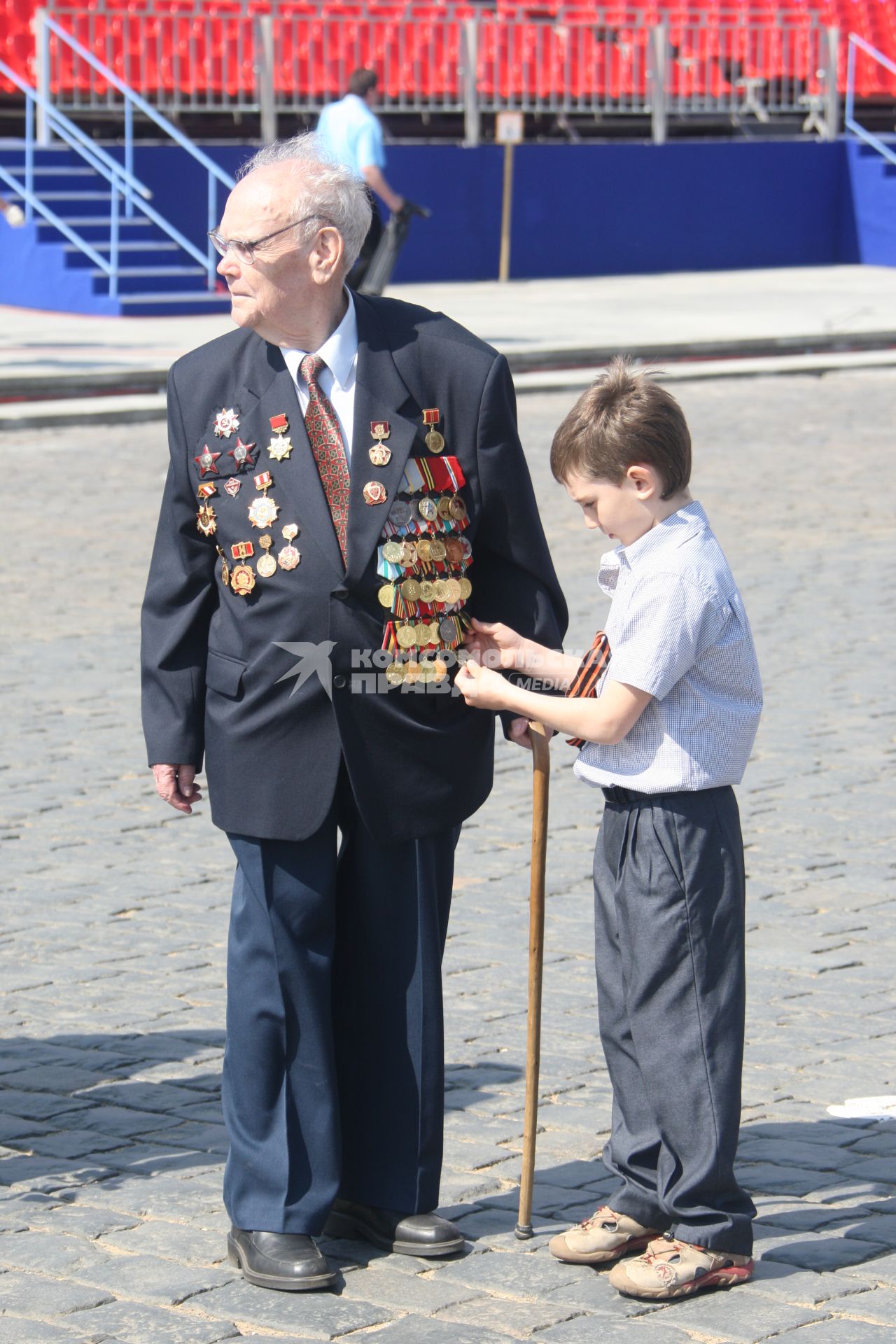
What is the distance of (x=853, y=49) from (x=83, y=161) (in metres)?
11.3

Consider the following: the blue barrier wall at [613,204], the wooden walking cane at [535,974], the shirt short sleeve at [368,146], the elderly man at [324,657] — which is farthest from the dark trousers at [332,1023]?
the blue barrier wall at [613,204]

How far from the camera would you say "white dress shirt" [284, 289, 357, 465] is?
3.53 meters

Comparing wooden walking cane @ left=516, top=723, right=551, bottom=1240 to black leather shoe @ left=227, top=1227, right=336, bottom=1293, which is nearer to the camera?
black leather shoe @ left=227, top=1227, right=336, bottom=1293

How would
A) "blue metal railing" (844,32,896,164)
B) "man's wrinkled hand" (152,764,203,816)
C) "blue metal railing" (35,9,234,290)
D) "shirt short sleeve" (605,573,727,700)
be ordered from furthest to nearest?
"blue metal railing" (844,32,896,164), "blue metal railing" (35,9,234,290), "man's wrinkled hand" (152,764,203,816), "shirt short sleeve" (605,573,727,700)

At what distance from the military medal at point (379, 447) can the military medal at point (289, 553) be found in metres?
0.17

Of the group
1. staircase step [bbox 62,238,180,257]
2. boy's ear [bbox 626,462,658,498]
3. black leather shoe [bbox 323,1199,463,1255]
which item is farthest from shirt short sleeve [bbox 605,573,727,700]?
staircase step [bbox 62,238,180,257]

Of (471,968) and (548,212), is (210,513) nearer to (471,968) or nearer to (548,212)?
(471,968)

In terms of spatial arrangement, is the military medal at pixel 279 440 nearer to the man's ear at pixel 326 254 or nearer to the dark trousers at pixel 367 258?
the man's ear at pixel 326 254

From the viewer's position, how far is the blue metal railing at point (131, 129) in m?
21.0

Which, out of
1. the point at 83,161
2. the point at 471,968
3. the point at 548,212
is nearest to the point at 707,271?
the point at 548,212

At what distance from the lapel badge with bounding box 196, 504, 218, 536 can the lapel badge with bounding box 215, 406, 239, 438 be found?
12 cm

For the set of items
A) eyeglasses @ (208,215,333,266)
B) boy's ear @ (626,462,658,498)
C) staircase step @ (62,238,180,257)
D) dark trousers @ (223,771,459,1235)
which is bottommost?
dark trousers @ (223,771,459,1235)

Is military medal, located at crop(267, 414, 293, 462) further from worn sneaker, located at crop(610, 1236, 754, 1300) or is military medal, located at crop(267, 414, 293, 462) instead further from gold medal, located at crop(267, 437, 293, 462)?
worn sneaker, located at crop(610, 1236, 754, 1300)

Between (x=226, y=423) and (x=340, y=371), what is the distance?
21 centimetres
